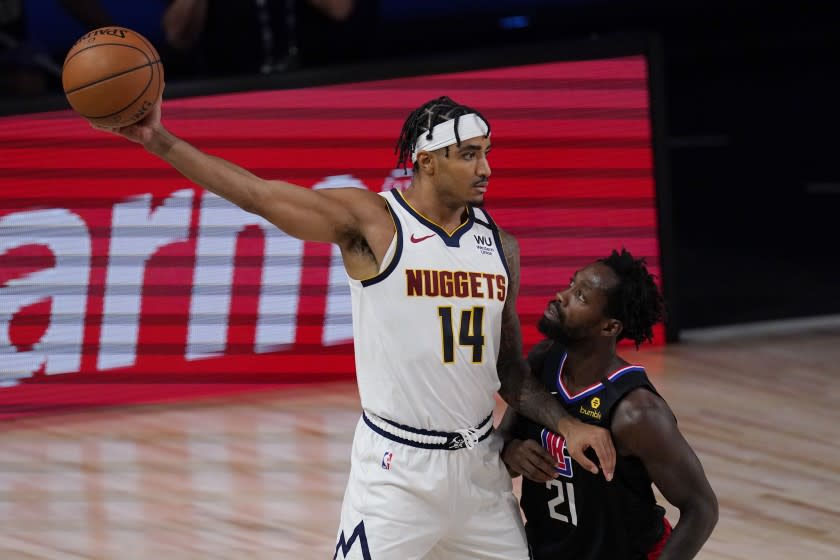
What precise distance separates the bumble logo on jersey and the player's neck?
162 millimetres

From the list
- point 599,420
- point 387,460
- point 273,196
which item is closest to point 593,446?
point 599,420

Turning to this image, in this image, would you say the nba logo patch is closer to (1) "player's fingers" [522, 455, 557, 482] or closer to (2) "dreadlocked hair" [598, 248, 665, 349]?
(1) "player's fingers" [522, 455, 557, 482]

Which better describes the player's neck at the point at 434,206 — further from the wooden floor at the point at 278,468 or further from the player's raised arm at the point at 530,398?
the wooden floor at the point at 278,468

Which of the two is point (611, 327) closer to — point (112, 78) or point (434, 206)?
point (434, 206)

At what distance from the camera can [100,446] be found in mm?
6766

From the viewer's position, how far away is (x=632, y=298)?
4016mm

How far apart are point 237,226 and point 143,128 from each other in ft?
11.9

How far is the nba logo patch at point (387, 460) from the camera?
401 centimetres

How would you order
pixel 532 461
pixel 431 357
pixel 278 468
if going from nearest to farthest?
1. pixel 431 357
2. pixel 532 461
3. pixel 278 468

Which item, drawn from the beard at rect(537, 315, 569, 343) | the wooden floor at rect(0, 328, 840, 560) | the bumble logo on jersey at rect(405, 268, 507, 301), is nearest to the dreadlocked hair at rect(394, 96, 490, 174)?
the bumble logo on jersey at rect(405, 268, 507, 301)

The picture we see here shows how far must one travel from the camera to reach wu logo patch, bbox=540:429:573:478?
13.2ft

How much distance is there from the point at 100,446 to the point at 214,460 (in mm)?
626

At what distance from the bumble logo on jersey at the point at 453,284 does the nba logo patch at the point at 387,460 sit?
475 millimetres

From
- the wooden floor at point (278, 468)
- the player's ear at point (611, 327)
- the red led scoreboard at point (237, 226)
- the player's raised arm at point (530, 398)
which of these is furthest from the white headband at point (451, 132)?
the red led scoreboard at point (237, 226)
